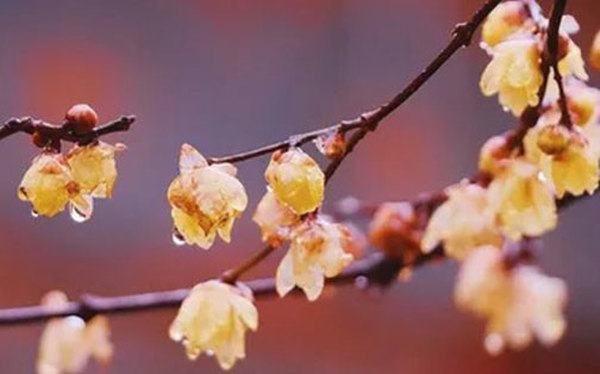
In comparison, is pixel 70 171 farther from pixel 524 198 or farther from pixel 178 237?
pixel 524 198

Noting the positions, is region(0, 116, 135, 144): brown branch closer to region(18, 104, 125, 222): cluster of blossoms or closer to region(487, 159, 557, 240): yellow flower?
region(18, 104, 125, 222): cluster of blossoms

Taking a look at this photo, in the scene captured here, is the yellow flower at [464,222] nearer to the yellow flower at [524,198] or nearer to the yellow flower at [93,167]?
the yellow flower at [524,198]

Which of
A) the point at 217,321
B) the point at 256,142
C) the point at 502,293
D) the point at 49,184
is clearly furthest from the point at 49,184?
the point at 256,142

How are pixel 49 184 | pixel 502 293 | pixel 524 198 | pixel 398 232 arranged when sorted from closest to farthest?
pixel 49 184
pixel 524 198
pixel 398 232
pixel 502 293

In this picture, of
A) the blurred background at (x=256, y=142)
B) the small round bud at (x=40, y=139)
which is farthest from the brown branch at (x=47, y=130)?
the blurred background at (x=256, y=142)

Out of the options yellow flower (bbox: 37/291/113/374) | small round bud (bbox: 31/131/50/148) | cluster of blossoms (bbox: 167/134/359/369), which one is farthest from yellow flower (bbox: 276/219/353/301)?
yellow flower (bbox: 37/291/113/374)

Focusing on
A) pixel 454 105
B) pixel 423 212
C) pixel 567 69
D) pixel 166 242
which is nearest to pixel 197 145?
pixel 166 242

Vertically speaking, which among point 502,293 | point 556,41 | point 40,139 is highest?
point 40,139
